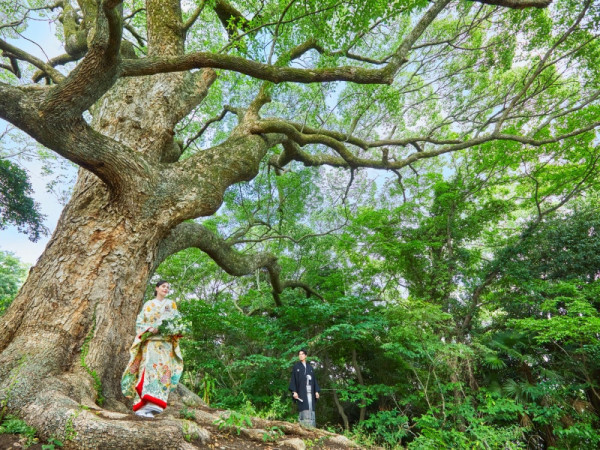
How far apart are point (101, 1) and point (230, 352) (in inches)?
316

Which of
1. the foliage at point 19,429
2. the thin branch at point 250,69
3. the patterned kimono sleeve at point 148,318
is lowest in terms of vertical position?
the foliage at point 19,429

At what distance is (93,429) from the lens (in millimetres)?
2014

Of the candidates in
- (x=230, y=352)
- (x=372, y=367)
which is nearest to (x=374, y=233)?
(x=372, y=367)

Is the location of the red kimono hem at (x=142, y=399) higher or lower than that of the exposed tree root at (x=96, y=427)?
higher

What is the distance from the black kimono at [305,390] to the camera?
5520 mm

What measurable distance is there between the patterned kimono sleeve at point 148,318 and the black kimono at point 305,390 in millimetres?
3318

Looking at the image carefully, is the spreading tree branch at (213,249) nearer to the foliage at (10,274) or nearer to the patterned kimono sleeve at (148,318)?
the patterned kimono sleeve at (148,318)

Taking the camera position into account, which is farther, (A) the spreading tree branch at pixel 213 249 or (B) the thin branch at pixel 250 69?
(A) the spreading tree branch at pixel 213 249

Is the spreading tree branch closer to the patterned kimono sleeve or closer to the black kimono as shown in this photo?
the patterned kimono sleeve

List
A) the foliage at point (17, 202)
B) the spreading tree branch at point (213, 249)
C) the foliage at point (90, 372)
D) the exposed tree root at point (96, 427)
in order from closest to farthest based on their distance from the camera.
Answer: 1. the exposed tree root at point (96, 427)
2. the foliage at point (90, 372)
3. the spreading tree branch at point (213, 249)
4. the foliage at point (17, 202)

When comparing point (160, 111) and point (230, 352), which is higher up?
point (160, 111)

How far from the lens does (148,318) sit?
321 centimetres

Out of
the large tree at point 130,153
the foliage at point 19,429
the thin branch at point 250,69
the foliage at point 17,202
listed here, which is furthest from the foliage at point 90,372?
the foliage at point 17,202

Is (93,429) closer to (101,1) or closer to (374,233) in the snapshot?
(101,1)
